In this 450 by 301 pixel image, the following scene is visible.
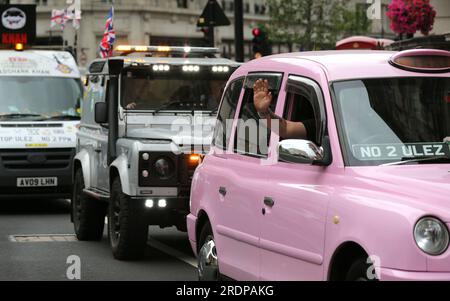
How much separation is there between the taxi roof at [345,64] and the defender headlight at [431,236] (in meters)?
1.56

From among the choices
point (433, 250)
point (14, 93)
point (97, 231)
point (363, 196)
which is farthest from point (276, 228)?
point (14, 93)

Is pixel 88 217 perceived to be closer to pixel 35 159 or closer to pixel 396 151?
pixel 35 159

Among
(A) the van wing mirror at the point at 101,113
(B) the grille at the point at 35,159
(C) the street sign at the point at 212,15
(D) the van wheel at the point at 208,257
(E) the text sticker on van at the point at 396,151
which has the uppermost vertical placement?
(C) the street sign at the point at 212,15

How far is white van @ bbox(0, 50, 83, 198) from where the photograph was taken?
1692 centimetres

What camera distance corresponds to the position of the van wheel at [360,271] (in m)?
5.58

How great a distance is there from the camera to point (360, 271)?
5.68m

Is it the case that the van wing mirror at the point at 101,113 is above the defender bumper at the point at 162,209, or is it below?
above

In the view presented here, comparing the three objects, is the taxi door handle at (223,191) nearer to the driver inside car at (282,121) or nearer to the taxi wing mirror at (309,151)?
the driver inside car at (282,121)

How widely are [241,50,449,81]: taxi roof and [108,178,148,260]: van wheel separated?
13.3 feet

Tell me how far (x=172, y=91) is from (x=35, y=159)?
16.0ft

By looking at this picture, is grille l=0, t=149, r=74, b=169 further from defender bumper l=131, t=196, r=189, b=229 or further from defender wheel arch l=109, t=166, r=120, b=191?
defender bumper l=131, t=196, r=189, b=229

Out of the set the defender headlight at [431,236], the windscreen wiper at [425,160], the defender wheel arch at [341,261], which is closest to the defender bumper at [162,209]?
the windscreen wiper at [425,160]
